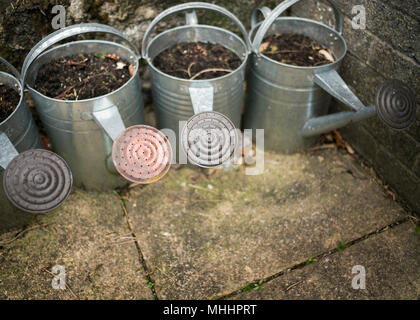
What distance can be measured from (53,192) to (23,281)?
561 mm

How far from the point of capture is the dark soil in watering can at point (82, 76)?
6.89ft

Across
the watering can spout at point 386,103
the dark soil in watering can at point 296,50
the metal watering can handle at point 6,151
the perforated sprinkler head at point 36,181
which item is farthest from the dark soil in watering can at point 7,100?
the watering can spout at point 386,103

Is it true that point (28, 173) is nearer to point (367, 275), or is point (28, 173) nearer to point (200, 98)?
point (200, 98)

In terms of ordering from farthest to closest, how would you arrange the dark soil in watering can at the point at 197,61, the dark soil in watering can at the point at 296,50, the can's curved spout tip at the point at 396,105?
1. the dark soil in watering can at the point at 296,50
2. the dark soil in watering can at the point at 197,61
3. the can's curved spout tip at the point at 396,105

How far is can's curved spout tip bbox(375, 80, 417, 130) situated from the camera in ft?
6.48

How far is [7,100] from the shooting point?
204 centimetres

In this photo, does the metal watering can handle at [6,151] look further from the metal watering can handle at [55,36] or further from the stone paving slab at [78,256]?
the stone paving slab at [78,256]

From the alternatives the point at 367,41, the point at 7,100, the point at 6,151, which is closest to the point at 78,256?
the point at 6,151

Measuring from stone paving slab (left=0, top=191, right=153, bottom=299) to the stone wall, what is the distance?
992mm

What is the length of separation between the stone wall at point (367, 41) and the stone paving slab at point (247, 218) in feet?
0.58

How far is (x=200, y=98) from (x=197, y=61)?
0.40 metres

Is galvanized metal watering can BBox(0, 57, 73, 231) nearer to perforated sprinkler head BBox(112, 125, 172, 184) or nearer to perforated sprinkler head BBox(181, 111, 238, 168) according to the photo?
perforated sprinkler head BBox(112, 125, 172, 184)
